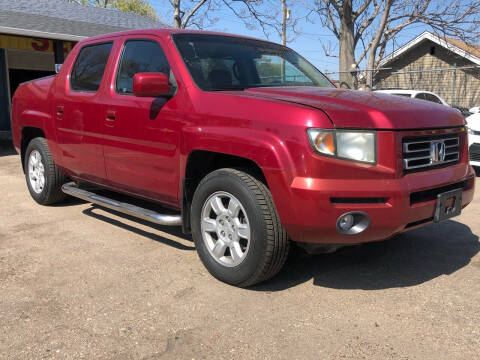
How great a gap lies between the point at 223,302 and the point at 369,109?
5.14 ft

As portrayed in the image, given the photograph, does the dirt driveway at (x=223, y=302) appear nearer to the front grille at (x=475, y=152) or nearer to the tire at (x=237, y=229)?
the tire at (x=237, y=229)

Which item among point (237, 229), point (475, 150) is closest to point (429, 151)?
point (237, 229)

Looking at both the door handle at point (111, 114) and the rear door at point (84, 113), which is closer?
the door handle at point (111, 114)

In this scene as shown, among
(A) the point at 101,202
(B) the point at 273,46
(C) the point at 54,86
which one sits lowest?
(A) the point at 101,202

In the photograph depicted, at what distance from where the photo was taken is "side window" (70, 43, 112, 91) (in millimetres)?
4547

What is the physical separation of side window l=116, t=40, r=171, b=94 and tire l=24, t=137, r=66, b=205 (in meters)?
1.66

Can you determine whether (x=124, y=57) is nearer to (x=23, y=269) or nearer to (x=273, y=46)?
(x=273, y=46)

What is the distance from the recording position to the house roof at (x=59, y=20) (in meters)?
12.6

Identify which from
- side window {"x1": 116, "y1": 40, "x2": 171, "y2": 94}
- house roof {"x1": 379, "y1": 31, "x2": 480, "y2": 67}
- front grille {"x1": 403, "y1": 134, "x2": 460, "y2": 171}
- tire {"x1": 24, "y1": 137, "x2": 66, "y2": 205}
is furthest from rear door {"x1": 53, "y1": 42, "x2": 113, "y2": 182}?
house roof {"x1": 379, "y1": 31, "x2": 480, "y2": 67}

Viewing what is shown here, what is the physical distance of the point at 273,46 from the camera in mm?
4699

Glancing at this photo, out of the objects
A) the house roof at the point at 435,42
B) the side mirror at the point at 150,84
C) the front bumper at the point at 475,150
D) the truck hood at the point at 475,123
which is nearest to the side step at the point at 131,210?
the side mirror at the point at 150,84

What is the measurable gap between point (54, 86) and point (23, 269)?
7.20 feet

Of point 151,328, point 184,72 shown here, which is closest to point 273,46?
point 184,72

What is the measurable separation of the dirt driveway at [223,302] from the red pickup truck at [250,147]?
337mm
